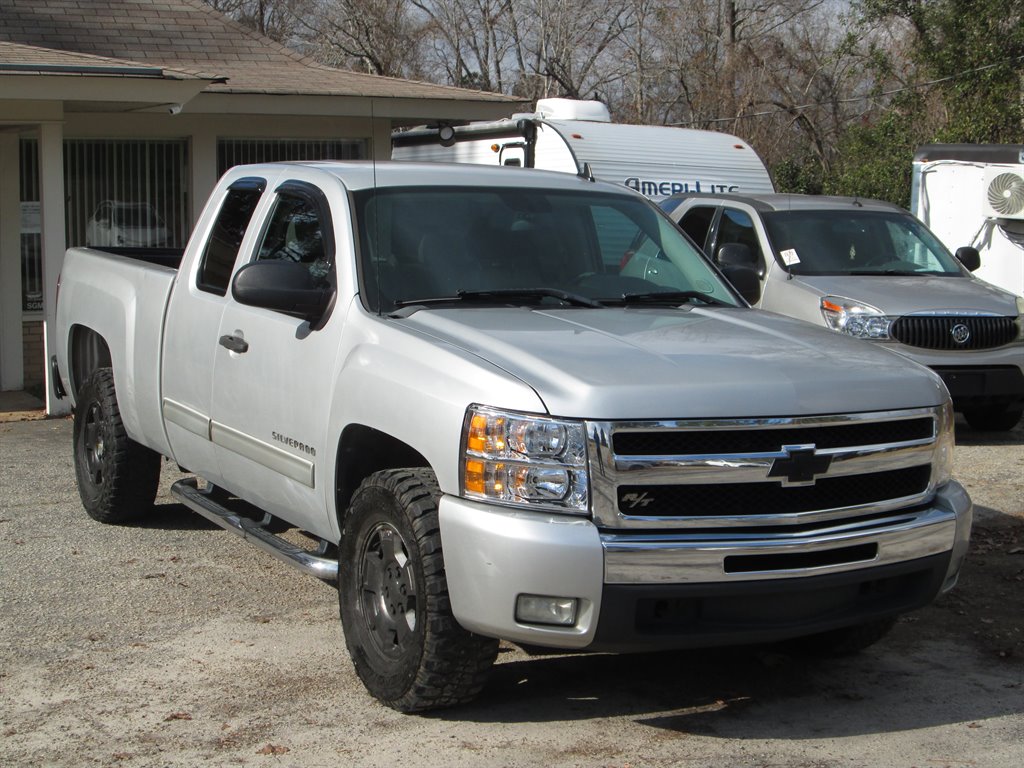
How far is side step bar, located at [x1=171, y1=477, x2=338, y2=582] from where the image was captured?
5.17 meters

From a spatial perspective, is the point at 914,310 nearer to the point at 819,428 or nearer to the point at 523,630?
the point at 819,428

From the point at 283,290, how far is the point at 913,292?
6.76 metres

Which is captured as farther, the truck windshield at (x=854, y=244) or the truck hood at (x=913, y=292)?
the truck windshield at (x=854, y=244)

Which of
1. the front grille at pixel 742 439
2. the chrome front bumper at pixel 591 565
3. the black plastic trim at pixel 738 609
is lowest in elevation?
the black plastic trim at pixel 738 609

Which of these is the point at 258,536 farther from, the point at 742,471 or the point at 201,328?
the point at 742,471

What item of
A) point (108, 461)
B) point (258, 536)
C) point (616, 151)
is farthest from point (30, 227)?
point (258, 536)

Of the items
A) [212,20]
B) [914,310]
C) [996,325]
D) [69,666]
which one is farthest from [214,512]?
[212,20]

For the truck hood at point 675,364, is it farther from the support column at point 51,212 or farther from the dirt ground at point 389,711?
the support column at point 51,212

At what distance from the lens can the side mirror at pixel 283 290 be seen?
16.8ft

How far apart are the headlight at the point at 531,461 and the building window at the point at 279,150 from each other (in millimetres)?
9924

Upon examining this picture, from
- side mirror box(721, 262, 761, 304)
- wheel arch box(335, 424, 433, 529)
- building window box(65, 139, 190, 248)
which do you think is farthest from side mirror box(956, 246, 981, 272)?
wheel arch box(335, 424, 433, 529)

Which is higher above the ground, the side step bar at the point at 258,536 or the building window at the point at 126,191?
the building window at the point at 126,191

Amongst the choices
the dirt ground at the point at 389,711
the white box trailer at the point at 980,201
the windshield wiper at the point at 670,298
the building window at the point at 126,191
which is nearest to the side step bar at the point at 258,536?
the dirt ground at the point at 389,711

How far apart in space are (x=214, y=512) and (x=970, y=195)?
1135 centimetres
